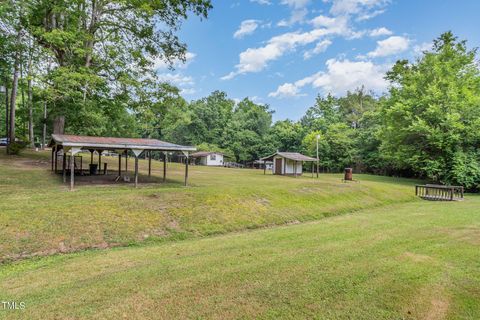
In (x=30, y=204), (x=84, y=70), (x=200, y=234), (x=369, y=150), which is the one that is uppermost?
(x=84, y=70)

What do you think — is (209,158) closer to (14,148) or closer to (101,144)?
(14,148)

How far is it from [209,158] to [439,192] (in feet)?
121

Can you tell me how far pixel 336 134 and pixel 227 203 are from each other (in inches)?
1346

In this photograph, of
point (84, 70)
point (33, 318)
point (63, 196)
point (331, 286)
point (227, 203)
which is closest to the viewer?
point (33, 318)

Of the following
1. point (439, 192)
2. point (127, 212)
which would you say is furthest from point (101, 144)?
point (439, 192)

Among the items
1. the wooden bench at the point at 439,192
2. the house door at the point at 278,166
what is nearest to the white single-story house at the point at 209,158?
the house door at the point at 278,166

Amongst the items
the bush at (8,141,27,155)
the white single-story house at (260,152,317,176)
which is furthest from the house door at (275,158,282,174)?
the bush at (8,141,27,155)

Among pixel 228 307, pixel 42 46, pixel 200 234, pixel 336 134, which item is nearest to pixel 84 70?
pixel 42 46

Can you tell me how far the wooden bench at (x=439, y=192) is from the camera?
1766 centimetres

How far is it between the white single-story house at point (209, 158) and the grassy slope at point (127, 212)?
35.6 meters

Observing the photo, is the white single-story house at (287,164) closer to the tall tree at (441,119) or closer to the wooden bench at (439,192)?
the tall tree at (441,119)

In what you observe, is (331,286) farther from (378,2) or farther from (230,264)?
(378,2)

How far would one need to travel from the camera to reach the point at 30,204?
903 cm

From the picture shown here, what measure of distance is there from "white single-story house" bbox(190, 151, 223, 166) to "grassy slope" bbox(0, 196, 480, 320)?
1716 inches
